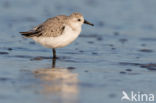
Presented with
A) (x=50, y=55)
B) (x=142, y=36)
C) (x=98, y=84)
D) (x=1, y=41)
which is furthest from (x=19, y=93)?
(x=142, y=36)

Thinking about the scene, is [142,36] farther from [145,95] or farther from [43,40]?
[145,95]

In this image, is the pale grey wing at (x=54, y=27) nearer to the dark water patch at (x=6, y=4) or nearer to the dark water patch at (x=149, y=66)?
the dark water patch at (x=149, y=66)

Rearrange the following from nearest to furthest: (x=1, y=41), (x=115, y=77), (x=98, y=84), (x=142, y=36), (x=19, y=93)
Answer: (x=19, y=93), (x=98, y=84), (x=115, y=77), (x=1, y=41), (x=142, y=36)

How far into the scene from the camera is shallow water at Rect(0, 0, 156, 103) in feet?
20.5

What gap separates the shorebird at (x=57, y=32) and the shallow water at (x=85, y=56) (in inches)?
14.8

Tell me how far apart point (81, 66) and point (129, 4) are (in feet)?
22.0

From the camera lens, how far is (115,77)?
7.14 m

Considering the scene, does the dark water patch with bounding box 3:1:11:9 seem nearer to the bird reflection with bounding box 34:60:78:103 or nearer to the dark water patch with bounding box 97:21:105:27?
the dark water patch with bounding box 97:21:105:27

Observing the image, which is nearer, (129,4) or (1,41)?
(1,41)

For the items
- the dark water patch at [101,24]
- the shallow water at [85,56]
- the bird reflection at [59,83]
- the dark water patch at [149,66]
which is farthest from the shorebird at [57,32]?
the dark water patch at [101,24]

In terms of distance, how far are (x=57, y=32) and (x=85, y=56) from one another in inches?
35.4

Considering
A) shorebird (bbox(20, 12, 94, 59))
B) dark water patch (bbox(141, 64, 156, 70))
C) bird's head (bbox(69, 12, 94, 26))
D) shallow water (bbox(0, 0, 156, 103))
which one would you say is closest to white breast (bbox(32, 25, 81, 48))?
shorebird (bbox(20, 12, 94, 59))

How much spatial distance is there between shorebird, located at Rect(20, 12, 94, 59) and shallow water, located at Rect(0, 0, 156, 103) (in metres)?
0.38

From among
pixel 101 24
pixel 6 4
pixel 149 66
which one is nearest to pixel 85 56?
pixel 149 66
